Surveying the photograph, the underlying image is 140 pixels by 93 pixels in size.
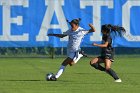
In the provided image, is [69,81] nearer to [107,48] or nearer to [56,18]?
[107,48]

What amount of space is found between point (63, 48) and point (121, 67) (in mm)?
6643

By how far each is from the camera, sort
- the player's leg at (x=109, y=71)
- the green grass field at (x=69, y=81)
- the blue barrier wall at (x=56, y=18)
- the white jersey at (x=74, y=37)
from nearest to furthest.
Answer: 1. the green grass field at (x=69, y=81)
2. the player's leg at (x=109, y=71)
3. the white jersey at (x=74, y=37)
4. the blue barrier wall at (x=56, y=18)

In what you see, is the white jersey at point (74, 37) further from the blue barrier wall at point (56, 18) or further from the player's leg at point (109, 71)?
the blue barrier wall at point (56, 18)

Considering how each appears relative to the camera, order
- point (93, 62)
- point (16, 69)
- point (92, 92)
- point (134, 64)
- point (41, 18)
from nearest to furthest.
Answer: point (92, 92), point (93, 62), point (16, 69), point (134, 64), point (41, 18)

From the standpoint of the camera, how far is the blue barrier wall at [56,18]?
95.7ft

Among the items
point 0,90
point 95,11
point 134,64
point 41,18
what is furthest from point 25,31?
point 0,90

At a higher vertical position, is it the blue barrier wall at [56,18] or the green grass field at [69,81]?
the blue barrier wall at [56,18]

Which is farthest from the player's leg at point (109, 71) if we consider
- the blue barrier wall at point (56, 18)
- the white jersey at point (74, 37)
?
the blue barrier wall at point (56, 18)

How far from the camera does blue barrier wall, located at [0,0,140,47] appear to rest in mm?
29156

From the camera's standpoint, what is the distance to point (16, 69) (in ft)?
73.4

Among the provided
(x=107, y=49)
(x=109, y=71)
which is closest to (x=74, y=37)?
(x=107, y=49)

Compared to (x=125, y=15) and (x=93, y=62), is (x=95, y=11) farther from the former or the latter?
(x=93, y=62)

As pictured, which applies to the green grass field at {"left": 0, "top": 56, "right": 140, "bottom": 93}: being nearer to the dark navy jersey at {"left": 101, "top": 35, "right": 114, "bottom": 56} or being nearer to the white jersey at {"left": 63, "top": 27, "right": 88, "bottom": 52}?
the dark navy jersey at {"left": 101, "top": 35, "right": 114, "bottom": 56}

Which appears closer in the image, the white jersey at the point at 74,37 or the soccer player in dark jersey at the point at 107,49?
the soccer player in dark jersey at the point at 107,49
